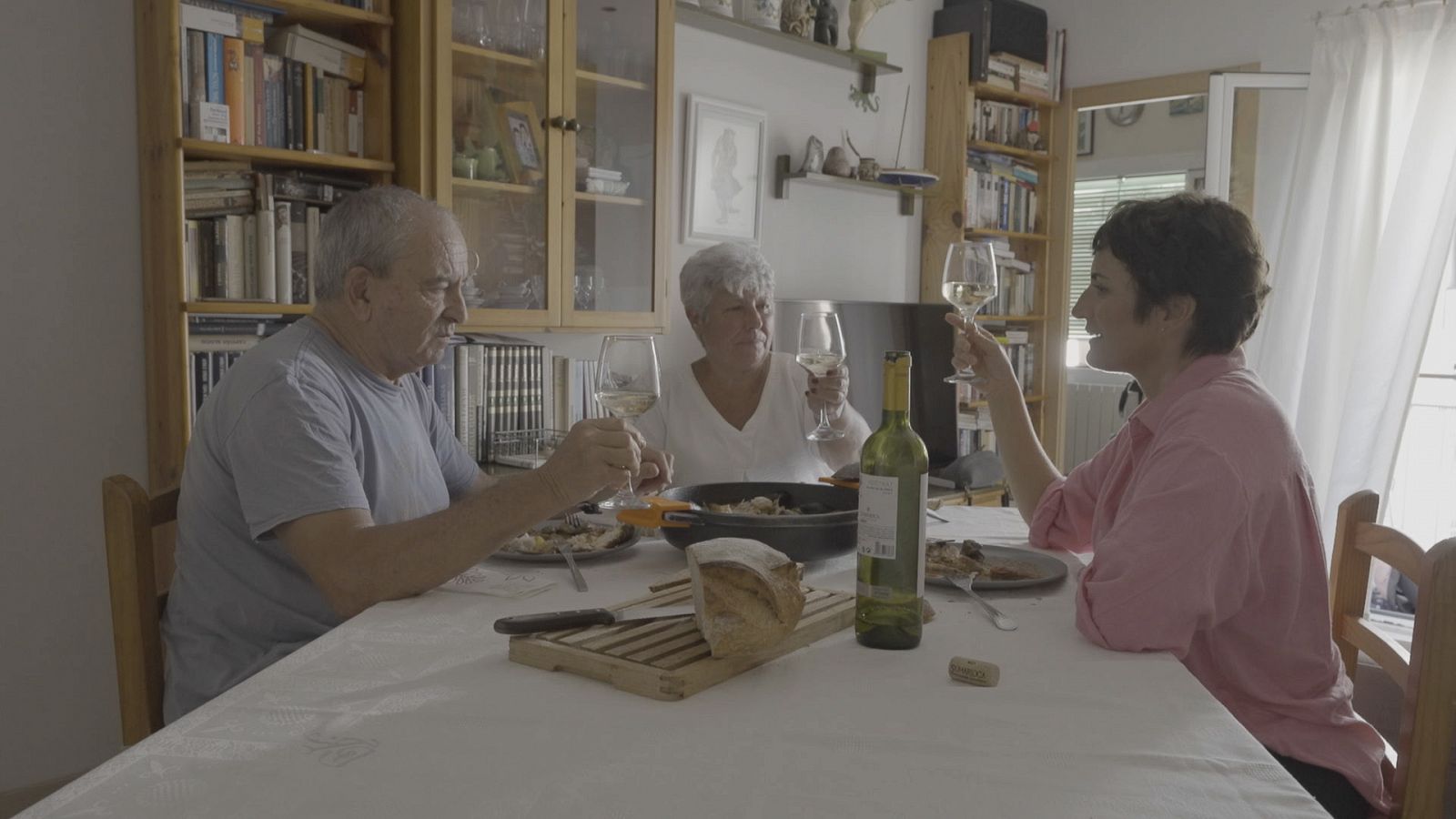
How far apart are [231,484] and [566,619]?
669mm

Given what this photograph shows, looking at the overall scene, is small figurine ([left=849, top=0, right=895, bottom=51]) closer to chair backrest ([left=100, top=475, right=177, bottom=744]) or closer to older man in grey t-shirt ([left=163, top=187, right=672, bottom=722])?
older man in grey t-shirt ([left=163, top=187, right=672, bottom=722])

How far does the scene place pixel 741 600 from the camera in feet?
3.26

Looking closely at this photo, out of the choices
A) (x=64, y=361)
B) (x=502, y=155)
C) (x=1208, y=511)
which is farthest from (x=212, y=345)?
(x=1208, y=511)

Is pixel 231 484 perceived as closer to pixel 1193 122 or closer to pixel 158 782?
pixel 158 782

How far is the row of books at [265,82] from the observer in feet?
7.19

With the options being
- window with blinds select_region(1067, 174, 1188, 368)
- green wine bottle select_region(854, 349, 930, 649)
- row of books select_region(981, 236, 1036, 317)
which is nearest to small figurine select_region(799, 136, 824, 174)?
row of books select_region(981, 236, 1036, 317)

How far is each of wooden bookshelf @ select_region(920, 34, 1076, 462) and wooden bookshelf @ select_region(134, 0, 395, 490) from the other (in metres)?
2.57

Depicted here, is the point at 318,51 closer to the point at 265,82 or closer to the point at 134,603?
the point at 265,82

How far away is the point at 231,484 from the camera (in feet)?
4.75

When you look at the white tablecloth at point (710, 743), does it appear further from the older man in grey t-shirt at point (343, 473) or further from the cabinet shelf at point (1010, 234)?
the cabinet shelf at point (1010, 234)

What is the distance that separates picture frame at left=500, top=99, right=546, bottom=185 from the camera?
8.89ft

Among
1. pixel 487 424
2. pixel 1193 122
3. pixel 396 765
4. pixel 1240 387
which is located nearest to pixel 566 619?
pixel 396 765

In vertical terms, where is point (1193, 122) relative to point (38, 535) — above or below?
above

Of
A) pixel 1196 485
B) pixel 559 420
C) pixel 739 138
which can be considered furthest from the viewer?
pixel 739 138
